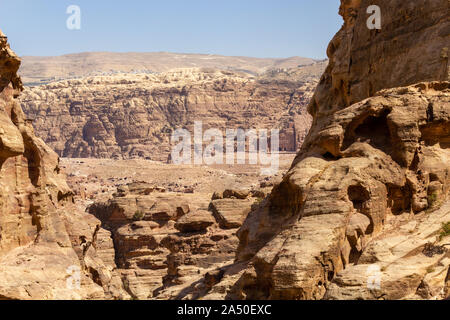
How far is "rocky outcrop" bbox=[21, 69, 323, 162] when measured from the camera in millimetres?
157625

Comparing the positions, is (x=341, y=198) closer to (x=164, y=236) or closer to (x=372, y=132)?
(x=372, y=132)

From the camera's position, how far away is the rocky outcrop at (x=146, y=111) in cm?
15762

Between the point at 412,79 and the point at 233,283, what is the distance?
815 centimetres

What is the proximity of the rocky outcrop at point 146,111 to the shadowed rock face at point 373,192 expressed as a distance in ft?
422

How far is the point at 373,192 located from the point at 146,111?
5636 inches

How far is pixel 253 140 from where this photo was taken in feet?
479

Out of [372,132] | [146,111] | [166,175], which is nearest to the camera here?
[372,132]

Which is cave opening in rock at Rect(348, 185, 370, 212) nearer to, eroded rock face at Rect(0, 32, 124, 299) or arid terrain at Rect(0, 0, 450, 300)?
arid terrain at Rect(0, 0, 450, 300)

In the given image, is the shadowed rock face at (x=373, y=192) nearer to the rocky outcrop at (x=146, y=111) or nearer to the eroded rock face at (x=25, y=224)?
the eroded rock face at (x=25, y=224)

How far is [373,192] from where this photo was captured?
19.4m

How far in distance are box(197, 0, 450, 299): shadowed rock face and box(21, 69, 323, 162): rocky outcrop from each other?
422ft

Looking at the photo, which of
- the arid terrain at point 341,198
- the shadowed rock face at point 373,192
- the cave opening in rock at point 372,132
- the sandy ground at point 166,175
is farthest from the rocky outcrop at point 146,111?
the cave opening in rock at point 372,132

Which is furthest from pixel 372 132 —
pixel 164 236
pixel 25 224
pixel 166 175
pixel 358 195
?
pixel 166 175
